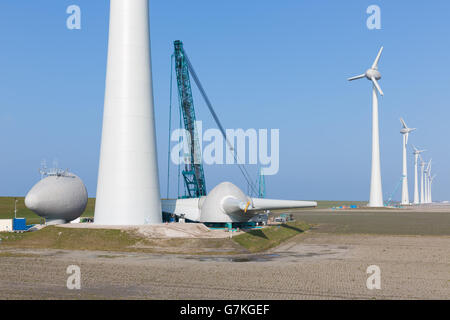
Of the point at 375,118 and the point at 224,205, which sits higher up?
the point at 375,118

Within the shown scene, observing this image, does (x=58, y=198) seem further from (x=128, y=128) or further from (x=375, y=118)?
(x=375, y=118)

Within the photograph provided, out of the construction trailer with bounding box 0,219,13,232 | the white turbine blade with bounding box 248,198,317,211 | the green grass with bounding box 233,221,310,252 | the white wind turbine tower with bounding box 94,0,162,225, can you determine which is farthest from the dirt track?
the construction trailer with bounding box 0,219,13,232

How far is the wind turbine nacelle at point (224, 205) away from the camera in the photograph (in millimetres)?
54594

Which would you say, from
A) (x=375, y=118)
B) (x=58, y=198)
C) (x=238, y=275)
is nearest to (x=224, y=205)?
(x=58, y=198)

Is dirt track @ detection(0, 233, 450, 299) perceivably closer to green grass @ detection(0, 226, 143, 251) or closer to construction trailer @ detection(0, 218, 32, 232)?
green grass @ detection(0, 226, 143, 251)

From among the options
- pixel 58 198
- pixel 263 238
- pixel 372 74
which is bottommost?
Answer: pixel 263 238

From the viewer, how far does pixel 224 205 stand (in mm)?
54938

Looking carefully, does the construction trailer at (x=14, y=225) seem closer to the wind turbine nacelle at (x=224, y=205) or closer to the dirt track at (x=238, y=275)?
the dirt track at (x=238, y=275)

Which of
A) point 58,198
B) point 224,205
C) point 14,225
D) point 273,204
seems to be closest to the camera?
point 224,205

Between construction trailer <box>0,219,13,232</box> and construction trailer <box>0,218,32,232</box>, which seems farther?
construction trailer <box>0,219,13,232</box>

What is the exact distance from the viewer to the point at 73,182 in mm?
59969

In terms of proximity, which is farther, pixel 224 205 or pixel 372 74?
pixel 372 74

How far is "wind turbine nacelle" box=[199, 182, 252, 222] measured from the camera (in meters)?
54.6

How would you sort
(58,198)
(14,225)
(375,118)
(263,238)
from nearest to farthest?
(263,238)
(58,198)
(14,225)
(375,118)
